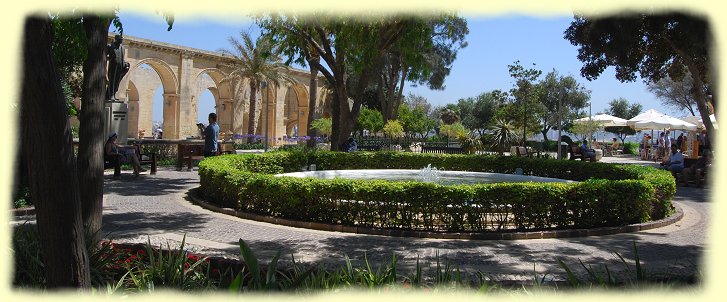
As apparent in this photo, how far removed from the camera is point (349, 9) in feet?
49.2

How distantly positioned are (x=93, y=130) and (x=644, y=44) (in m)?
12.4

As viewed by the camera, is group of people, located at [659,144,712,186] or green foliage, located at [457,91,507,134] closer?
group of people, located at [659,144,712,186]

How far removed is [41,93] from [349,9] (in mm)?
12645

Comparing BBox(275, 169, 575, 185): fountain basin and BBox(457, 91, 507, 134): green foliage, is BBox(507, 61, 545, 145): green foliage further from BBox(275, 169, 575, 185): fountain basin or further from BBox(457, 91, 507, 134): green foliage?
BBox(457, 91, 507, 134): green foliage

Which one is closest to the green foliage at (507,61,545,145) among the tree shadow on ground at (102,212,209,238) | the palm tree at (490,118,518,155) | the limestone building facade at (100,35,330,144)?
the palm tree at (490,118,518,155)

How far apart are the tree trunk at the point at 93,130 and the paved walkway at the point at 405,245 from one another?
658 mm

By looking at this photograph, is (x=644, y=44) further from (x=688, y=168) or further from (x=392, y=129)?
(x=392, y=129)

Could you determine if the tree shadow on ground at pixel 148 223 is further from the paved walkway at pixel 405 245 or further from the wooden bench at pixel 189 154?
the wooden bench at pixel 189 154

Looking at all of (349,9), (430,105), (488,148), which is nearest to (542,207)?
(349,9)

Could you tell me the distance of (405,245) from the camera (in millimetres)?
6648

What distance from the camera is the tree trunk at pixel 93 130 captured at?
4883mm

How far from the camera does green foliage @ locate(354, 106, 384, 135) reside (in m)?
40.2

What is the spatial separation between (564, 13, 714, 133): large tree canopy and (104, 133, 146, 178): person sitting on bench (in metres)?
11.4

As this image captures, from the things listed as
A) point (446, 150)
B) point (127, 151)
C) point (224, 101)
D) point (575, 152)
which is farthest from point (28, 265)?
point (224, 101)
